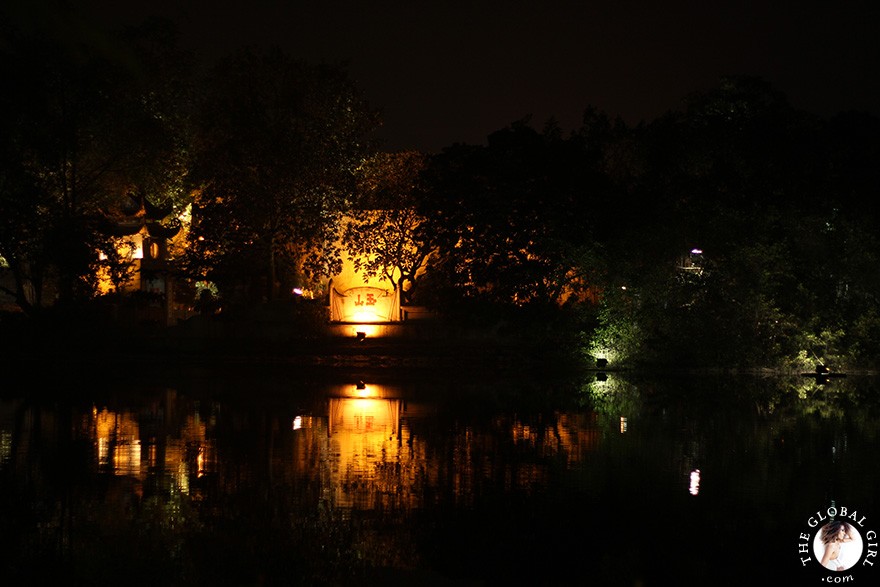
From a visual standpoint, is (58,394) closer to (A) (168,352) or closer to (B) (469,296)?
(A) (168,352)

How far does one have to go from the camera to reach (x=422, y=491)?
10.6 metres

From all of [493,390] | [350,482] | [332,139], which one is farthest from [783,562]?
[332,139]

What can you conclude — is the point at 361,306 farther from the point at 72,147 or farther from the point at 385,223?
the point at 72,147

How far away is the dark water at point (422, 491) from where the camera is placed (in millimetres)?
7848

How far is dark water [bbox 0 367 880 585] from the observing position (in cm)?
785

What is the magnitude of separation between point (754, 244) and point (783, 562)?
24.4m

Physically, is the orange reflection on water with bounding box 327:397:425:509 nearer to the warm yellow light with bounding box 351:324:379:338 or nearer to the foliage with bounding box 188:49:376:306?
the warm yellow light with bounding box 351:324:379:338

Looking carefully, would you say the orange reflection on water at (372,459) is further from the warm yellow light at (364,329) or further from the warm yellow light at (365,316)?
the warm yellow light at (365,316)

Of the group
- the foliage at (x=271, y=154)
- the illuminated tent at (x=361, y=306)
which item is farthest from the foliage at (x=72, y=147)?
the illuminated tent at (x=361, y=306)

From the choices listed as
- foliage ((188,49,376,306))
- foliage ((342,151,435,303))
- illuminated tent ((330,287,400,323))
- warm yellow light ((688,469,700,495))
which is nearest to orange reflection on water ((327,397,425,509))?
warm yellow light ((688,469,700,495))

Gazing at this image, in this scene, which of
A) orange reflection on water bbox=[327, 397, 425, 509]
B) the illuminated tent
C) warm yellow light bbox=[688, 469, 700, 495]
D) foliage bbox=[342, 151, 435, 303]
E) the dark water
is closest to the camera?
the dark water

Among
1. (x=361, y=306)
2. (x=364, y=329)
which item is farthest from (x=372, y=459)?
(x=361, y=306)

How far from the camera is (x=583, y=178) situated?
1363 inches

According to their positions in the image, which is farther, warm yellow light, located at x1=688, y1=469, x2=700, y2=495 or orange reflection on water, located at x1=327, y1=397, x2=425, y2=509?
warm yellow light, located at x1=688, y1=469, x2=700, y2=495
